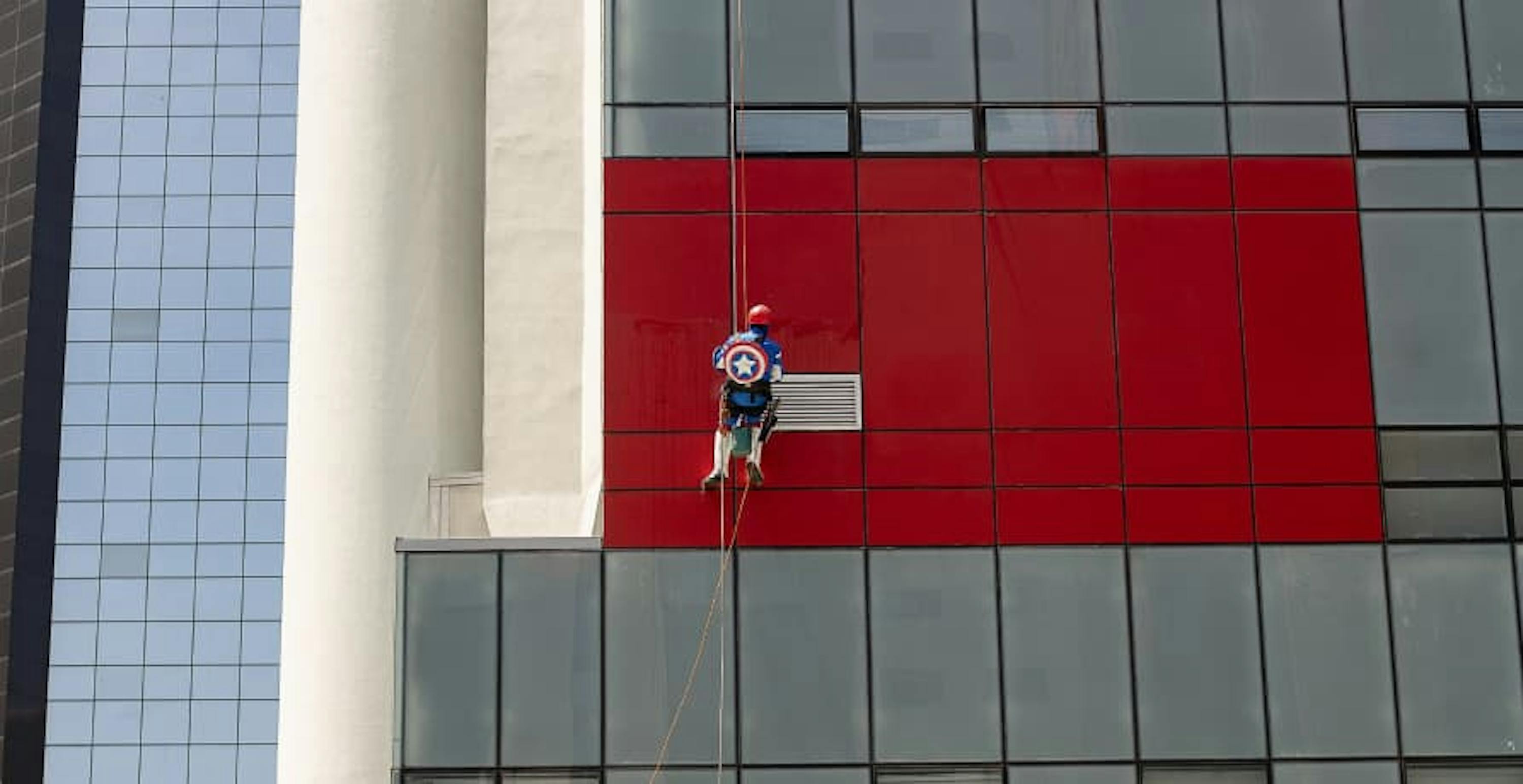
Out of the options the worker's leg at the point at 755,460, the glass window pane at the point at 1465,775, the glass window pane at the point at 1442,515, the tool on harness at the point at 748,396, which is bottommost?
the glass window pane at the point at 1465,775

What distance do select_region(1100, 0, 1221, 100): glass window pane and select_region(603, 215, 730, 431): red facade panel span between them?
19.7ft

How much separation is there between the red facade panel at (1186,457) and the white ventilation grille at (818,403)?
3.68 m

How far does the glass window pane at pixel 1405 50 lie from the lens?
31.2m

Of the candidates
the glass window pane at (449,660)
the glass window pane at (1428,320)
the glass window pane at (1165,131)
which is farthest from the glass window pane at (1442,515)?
the glass window pane at (449,660)

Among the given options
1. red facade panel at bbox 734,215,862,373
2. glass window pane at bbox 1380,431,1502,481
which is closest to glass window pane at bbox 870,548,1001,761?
red facade panel at bbox 734,215,862,373

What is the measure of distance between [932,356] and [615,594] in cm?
533

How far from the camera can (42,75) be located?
6450 centimetres

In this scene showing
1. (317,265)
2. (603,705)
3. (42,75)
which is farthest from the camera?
(42,75)

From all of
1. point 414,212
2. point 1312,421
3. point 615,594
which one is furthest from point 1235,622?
point 414,212

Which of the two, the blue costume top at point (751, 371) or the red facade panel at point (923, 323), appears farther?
the red facade panel at point (923, 323)

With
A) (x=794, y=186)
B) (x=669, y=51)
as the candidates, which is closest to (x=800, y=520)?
(x=794, y=186)

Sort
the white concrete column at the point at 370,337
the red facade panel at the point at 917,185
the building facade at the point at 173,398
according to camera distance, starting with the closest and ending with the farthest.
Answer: the red facade panel at the point at 917,185, the white concrete column at the point at 370,337, the building facade at the point at 173,398

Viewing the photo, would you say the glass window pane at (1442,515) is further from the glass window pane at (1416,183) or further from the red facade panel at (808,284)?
the red facade panel at (808,284)

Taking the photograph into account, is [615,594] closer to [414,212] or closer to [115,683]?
[414,212]
